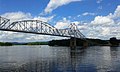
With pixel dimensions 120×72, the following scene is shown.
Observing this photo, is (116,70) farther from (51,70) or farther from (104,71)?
(51,70)

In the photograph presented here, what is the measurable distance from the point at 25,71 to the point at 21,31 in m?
101

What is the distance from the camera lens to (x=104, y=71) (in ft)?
161

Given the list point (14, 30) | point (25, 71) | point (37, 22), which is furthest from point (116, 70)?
point (37, 22)

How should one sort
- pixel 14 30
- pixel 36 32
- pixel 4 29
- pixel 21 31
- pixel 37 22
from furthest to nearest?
pixel 37 22
pixel 36 32
pixel 21 31
pixel 14 30
pixel 4 29

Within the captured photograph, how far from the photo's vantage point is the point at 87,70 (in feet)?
167

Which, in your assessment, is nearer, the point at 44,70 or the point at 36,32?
the point at 44,70

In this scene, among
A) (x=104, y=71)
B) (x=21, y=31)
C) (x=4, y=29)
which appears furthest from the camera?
(x=21, y=31)

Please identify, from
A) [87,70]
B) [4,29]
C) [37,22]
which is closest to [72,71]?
[87,70]

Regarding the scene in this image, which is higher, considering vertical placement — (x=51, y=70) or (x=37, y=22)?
(x=37, y=22)

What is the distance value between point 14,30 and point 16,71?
91729mm

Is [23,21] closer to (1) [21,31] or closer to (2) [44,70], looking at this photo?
(1) [21,31]

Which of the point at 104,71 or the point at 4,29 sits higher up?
the point at 4,29

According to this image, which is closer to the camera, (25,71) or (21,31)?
(25,71)

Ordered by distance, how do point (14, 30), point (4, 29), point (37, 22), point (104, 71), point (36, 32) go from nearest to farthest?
point (104, 71) < point (4, 29) < point (14, 30) < point (36, 32) < point (37, 22)
